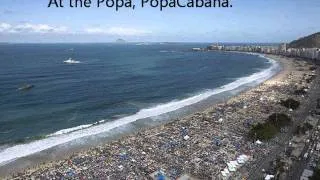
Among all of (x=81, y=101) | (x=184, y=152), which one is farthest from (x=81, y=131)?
(x=81, y=101)

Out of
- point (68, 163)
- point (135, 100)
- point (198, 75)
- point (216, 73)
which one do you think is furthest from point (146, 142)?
point (216, 73)

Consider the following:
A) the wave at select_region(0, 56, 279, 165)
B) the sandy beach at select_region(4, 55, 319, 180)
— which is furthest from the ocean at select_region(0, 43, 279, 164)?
the sandy beach at select_region(4, 55, 319, 180)

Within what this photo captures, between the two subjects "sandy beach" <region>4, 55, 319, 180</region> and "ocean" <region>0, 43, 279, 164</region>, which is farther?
"ocean" <region>0, 43, 279, 164</region>

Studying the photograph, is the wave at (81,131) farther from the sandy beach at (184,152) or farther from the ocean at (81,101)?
the sandy beach at (184,152)

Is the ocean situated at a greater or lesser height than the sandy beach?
greater

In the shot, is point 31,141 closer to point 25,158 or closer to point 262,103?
point 25,158

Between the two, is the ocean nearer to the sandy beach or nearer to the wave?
the wave

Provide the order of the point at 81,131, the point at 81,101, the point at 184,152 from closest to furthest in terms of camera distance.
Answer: the point at 184,152 < the point at 81,131 < the point at 81,101

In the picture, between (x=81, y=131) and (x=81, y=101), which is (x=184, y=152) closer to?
(x=81, y=131)
